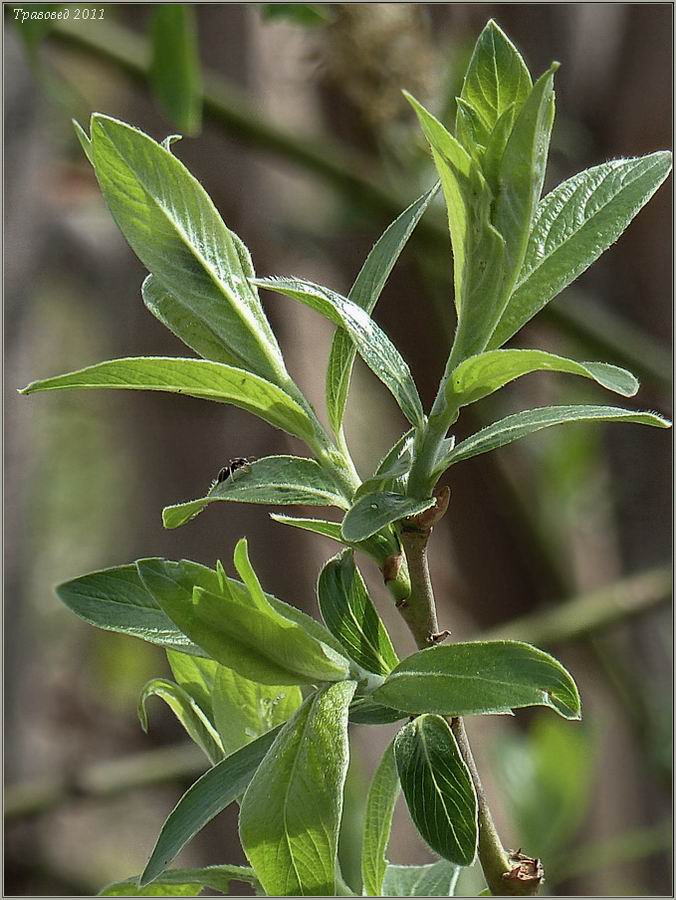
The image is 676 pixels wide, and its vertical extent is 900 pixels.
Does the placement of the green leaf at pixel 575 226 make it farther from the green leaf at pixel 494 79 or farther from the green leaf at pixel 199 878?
the green leaf at pixel 199 878

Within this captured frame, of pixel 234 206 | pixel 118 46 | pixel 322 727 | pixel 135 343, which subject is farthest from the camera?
pixel 135 343

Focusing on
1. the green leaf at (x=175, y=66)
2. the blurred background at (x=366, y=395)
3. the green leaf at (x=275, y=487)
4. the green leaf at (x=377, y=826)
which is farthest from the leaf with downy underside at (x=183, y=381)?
the blurred background at (x=366, y=395)

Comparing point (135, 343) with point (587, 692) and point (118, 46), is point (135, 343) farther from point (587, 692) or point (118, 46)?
point (587, 692)

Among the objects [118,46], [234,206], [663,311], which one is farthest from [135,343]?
[663,311]

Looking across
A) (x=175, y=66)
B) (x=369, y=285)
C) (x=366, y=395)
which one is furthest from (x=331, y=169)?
(x=369, y=285)

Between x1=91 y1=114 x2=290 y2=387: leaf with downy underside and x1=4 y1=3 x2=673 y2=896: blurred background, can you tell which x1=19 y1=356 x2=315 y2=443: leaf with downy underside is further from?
x1=4 y1=3 x2=673 y2=896: blurred background

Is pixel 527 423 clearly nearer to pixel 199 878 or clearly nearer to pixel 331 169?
pixel 199 878
